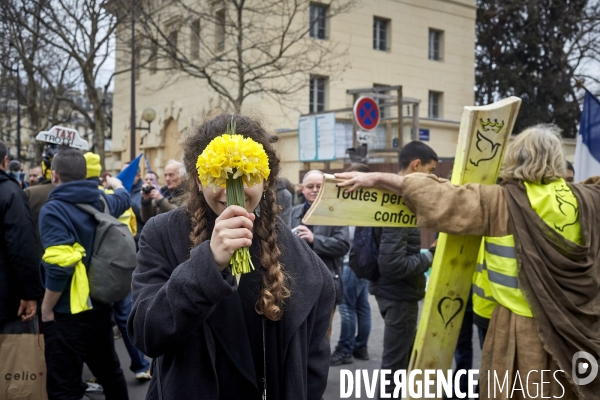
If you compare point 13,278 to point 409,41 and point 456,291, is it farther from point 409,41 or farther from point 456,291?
point 409,41

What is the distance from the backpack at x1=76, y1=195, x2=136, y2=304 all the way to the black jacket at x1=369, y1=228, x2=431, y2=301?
183cm

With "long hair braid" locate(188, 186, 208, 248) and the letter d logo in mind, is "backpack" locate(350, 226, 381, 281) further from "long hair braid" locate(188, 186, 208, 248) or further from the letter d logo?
"long hair braid" locate(188, 186, 208, 248)

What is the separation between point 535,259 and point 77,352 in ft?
9.83

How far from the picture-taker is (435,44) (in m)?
29.1

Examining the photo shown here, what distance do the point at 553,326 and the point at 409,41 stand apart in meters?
25.8

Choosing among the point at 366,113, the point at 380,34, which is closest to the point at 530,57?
the point at 380,34

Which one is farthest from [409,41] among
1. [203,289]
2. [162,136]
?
[203,289]

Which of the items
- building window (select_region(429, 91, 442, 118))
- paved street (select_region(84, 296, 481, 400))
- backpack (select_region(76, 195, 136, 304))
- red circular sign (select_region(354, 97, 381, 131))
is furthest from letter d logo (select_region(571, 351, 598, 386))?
building window (select_region(429, 91, 442, 118))

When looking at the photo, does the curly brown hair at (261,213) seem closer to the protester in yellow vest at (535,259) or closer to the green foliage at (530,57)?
the protester in yellow vest at (535,259)

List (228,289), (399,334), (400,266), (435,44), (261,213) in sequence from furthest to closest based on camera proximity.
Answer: (435,44)
(399,334)
(400,266)
(261,213)
(228,289)

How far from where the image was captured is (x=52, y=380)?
416 cm

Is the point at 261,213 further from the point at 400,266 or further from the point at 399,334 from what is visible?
the point at 399,334

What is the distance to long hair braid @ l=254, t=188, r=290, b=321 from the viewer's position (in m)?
2.02

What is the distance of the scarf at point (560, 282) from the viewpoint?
3201 millimetres
